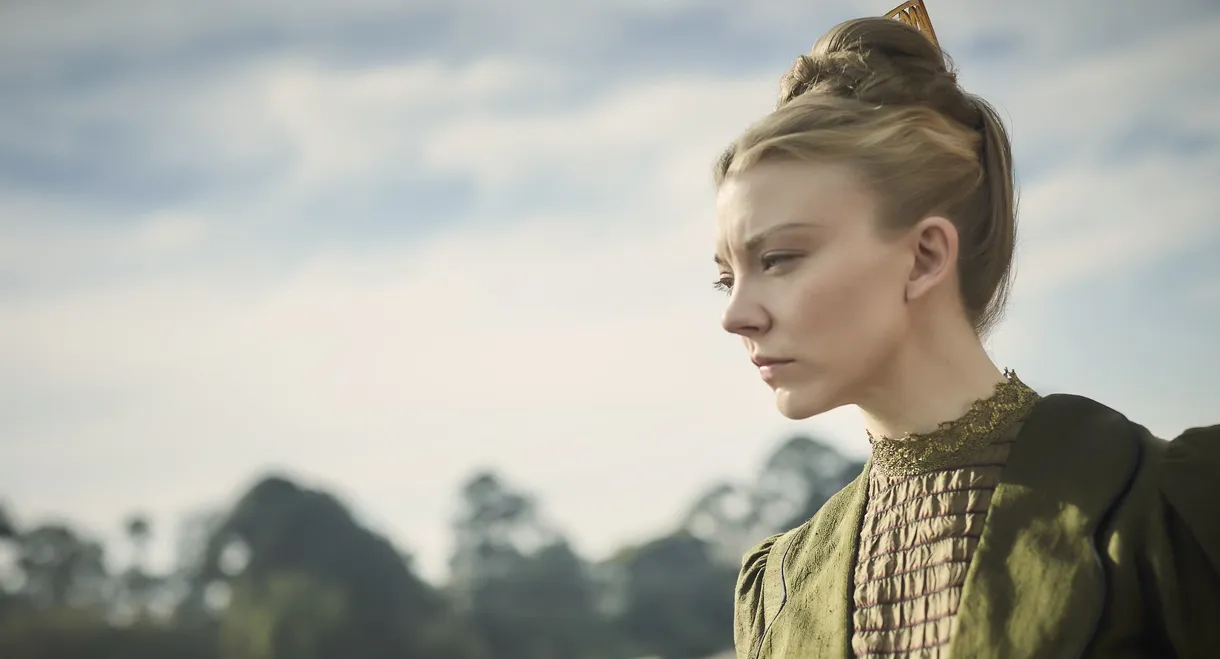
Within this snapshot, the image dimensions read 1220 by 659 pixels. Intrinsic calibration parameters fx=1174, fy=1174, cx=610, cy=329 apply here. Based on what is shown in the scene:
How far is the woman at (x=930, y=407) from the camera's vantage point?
60.2 inches

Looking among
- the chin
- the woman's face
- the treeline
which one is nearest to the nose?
the woman's face

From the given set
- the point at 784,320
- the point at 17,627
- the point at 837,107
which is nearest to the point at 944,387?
the point at 784,320

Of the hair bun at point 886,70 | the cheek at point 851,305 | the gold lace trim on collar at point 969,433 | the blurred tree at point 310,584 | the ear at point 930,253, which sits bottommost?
the gold lace trim on collar at point 969,433

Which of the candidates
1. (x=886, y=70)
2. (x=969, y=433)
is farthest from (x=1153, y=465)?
(x=886, y=70)

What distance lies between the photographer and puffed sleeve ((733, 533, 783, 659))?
81.6 inches

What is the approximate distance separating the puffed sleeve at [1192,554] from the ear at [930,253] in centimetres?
41

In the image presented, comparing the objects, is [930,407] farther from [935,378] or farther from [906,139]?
[906,139]

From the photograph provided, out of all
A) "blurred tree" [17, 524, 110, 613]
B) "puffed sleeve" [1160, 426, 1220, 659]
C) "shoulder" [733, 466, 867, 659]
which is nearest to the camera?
"puffed sleeve" [1160, 426, 1220, 659]

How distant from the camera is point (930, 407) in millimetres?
1785

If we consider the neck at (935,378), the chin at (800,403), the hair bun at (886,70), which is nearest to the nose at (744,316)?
the chin at (800,403)

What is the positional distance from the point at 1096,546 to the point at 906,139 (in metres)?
0.65

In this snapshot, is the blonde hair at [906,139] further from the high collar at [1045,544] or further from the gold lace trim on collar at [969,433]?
the high collar at [1045,544]

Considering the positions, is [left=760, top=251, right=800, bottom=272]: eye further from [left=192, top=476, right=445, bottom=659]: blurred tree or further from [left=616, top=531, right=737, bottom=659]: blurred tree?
[left=192, top=476, right=445, bottom=659]: blurred tree

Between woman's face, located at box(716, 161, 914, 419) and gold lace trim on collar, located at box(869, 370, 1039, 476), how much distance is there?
0.13 m
